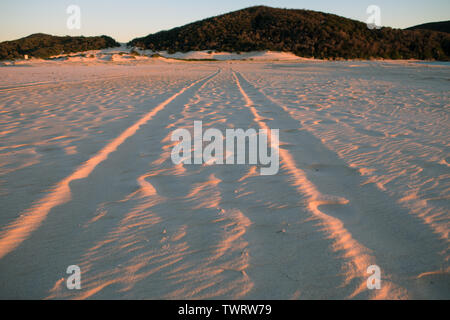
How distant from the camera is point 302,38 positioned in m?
50.5

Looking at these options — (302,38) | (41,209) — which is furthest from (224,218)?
(302,38)

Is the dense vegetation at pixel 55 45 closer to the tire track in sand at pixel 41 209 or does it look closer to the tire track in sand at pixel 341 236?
the tire track in sand at pixel 41 209

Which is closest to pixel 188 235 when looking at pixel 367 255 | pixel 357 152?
pixel 367 255

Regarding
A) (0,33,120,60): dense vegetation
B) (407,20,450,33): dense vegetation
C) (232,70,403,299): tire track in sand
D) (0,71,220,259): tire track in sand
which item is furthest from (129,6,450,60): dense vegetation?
(407,20,450,33): dense vegetation

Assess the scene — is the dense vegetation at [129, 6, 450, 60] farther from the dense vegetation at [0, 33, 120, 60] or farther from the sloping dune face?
the sloping dune face

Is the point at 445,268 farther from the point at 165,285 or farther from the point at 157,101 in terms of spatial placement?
the point at 157,101

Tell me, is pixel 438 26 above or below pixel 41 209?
above

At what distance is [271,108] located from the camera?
5.60m

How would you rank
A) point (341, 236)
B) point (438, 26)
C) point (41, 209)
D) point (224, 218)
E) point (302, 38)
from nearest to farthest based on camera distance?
point (341, 236), point (224, 218), point (41, 209), point (302, 38), point (438, 26)

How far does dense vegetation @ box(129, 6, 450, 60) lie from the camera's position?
1834 inches

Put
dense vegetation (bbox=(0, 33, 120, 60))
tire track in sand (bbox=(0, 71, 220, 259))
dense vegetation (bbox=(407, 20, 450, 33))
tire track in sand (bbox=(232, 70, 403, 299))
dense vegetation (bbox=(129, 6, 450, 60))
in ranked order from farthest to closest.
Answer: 1. dense vegetation (bbox=(407, 20, 450, 33))
2. dense vegetation (bbox=(0, 33, 120, 60))
3. dense vegetation (bbox=(129, 6, 450, 60))
4. tire track in sand (bbox=(0, 71, 220, 259))
5. tire track in sand (bbox=(232, 70, 403, 299))

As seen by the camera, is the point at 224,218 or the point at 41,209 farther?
the point at 41,209

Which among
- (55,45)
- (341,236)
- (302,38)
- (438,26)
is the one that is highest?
(438,26)

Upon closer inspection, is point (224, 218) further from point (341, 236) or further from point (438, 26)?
point (438, 26)
